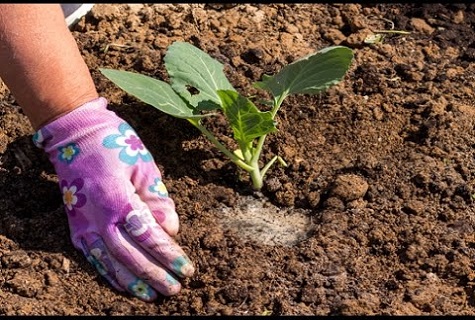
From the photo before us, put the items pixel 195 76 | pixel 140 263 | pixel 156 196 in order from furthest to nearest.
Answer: pixel 195 76 → pixel 156 196 → pixel 140 263

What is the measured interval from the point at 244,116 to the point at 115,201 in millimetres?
359

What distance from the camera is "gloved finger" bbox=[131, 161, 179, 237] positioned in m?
2.15

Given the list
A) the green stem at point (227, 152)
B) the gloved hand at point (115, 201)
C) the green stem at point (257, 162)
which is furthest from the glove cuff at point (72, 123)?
the green stem at point (257, 162)

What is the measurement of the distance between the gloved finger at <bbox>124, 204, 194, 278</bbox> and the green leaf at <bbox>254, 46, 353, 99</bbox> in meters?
0.44


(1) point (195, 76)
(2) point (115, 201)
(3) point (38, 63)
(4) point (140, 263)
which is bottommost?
(4) point (140, 263)

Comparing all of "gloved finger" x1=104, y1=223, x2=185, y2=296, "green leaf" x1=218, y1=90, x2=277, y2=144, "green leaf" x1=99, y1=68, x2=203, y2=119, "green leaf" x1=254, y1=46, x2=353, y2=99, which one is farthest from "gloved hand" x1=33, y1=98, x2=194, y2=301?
"green leaf" x1=254, y1=46, x2=353, y2=99

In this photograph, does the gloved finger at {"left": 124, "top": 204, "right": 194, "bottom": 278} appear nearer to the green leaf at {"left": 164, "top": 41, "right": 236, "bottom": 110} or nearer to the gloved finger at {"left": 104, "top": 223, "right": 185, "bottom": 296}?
the gloved finger at {"left": 104, "top": 223, "right": 185, "bottom": 296}

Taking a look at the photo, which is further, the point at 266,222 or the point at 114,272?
the point at 266,222

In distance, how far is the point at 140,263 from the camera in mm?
2076

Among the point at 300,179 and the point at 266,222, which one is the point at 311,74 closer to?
the point at 300,179

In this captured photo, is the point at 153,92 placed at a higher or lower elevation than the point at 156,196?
higher

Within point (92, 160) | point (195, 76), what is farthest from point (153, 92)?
point (92, 160)

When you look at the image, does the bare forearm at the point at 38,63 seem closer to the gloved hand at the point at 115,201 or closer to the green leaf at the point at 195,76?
the gloved hand at the point at 115,201

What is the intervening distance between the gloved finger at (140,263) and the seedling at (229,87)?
1.10 ft
